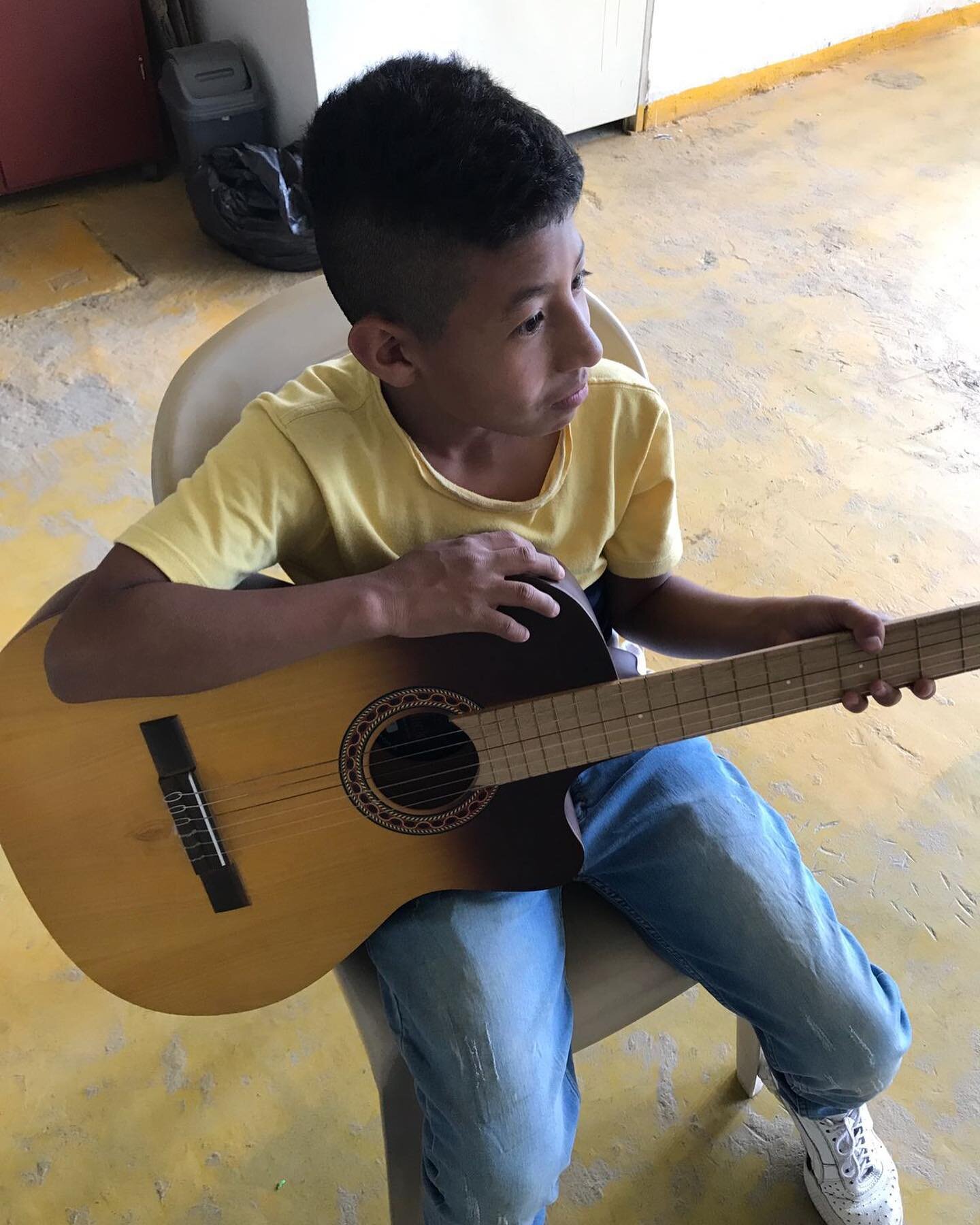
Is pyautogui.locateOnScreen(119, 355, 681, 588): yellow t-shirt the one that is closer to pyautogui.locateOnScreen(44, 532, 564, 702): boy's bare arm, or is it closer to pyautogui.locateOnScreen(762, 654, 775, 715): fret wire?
pyautogui.locateOnScreen(44, 532, 564, 702): boy's bare arm

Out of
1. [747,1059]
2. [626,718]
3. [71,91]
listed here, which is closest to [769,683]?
[626,718]

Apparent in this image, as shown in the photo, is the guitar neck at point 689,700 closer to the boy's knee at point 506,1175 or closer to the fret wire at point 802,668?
the fret wire at point 802,668

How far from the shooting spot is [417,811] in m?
1.01

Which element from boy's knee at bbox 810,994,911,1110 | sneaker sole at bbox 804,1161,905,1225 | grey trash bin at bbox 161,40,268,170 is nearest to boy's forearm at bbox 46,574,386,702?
boy's knee at bbox 810,994,911,1110

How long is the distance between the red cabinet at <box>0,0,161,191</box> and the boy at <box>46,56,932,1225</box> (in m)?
2.43

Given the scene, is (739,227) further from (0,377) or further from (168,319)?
(0,377)

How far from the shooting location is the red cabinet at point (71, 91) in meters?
2.90

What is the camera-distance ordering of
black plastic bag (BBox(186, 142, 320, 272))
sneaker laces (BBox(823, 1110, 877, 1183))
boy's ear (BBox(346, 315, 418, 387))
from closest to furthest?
boy's ear (BBox(346, 315, 418, 387)) < sneaker laces (BBox(823, 1110, 877, 1183)) < black plastic bag (BBox(186, 142, 320, 272))

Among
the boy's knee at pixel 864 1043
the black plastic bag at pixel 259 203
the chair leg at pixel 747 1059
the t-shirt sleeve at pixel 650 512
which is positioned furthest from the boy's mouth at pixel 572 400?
the black plastic bag at pixel 259 203

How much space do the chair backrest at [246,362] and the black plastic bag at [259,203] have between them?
66.3 inches

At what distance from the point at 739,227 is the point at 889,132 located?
2.68 ft

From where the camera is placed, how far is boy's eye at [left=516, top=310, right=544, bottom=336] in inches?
36.0

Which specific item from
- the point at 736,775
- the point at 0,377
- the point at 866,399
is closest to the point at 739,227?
the point at 866,399

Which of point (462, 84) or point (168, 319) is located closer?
point (462, 84)
